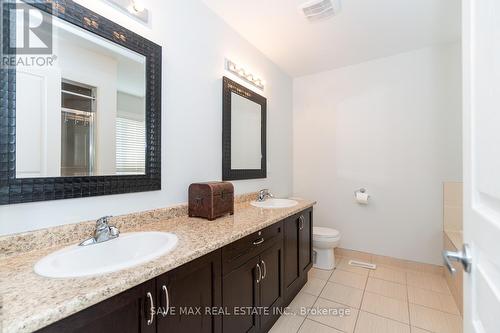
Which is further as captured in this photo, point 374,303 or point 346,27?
point 346,27

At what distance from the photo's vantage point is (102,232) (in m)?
1.04

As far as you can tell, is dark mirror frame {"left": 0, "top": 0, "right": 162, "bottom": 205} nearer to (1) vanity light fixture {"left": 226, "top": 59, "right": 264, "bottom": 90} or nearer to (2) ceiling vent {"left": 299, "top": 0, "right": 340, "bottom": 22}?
(1) vanity light fixture {"left": 226, "top": 59, "right": 264, "bottom": 90}

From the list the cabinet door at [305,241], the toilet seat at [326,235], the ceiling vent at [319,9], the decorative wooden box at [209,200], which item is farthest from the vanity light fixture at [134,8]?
the toilet seat at [326,235]

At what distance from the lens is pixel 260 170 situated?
8.13 feet

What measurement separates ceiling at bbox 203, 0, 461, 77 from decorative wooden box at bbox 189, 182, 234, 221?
146 centimetres

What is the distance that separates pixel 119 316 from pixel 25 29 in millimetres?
1194

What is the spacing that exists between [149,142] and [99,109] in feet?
0.99

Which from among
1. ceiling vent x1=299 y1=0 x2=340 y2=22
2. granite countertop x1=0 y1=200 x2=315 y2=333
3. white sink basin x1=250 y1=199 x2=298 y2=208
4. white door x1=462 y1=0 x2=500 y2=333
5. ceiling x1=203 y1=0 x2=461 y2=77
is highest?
ceiling x1=203 y1=0 x2=461 y2=77

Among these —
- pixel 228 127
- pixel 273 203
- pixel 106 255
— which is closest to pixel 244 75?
pixel 228 127

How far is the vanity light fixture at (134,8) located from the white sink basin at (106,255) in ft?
4.01

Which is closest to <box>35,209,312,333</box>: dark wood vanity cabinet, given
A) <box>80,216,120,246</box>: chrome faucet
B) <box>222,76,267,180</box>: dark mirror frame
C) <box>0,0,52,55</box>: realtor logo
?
<box>80,216,120,246</box>: chrome faucet

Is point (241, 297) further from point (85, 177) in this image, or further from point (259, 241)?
point (85, 177)

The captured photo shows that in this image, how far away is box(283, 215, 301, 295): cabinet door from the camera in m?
1.76

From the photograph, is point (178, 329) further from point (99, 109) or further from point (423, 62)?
point (423, 62)
